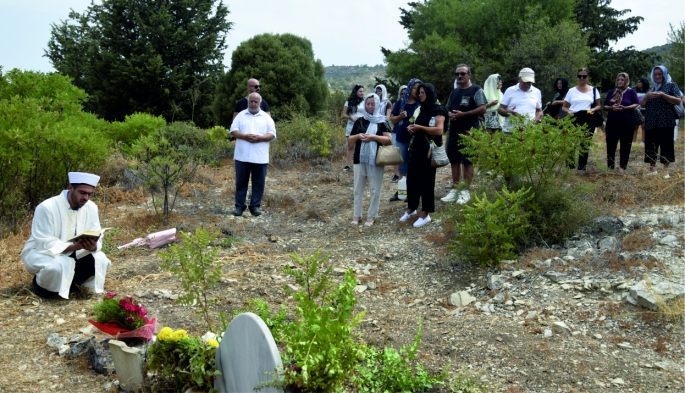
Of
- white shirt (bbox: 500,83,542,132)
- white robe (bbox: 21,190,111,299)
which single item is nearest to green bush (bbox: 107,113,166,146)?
white robe (bbox: 21,190,111,299)

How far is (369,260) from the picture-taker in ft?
19.8

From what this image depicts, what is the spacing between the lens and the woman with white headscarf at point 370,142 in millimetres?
6969

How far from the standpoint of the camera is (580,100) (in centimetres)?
802

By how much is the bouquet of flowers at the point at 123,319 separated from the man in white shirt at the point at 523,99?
5.56 m

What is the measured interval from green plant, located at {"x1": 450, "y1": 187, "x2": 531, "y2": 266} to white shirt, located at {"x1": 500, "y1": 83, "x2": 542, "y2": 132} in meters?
2.75

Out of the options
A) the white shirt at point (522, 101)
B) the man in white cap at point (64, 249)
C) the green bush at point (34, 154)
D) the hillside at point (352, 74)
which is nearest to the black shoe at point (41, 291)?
the man in white cap at point (64, 249)

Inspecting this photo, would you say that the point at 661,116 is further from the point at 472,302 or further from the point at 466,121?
the point at 472,302

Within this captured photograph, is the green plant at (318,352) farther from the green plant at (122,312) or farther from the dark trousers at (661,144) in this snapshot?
the dark trousers at (661,144)

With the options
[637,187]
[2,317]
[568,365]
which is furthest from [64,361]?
[637,187]

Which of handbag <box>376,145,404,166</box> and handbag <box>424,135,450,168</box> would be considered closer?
handbag <box>424,135,450,168</box>

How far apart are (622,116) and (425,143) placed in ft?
10.3

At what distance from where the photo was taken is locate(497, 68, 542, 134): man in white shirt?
7.63m

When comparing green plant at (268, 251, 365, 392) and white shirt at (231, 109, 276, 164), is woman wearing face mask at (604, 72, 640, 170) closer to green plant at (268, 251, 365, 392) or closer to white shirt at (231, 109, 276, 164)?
white shirt at (231, 109, 276, 164)

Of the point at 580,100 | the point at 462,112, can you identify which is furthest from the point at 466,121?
the point at 580,100
